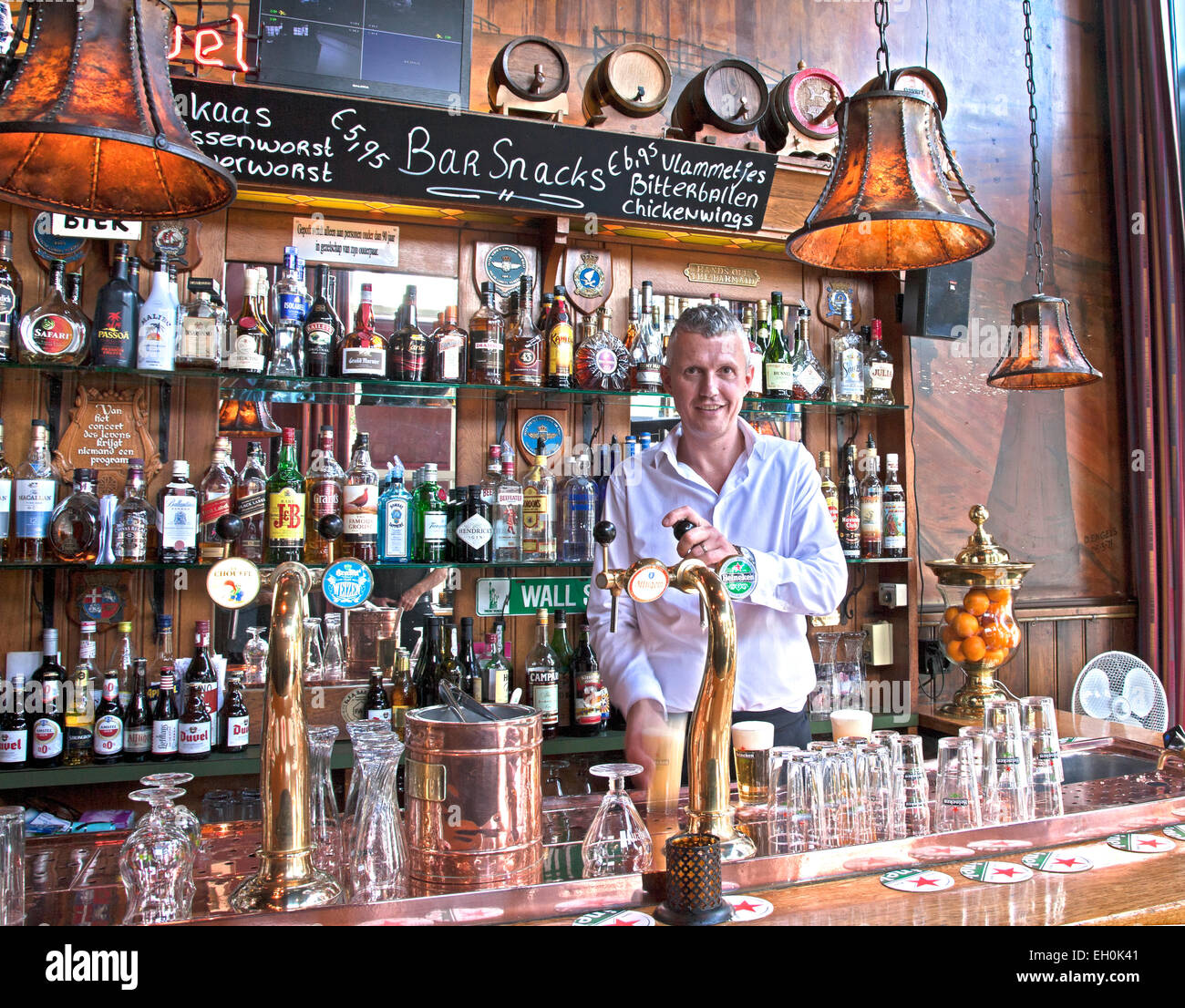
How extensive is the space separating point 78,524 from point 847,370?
251 centimetres

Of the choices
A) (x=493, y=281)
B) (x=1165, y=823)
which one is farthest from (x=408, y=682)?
(x=1165, y=823)

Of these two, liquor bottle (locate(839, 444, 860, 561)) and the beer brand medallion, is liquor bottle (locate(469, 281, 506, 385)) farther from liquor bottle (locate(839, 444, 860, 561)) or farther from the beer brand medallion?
the beer brand medallion

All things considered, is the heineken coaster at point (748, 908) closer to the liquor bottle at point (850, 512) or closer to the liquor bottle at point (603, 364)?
the liquor bottle at point (603, 364)

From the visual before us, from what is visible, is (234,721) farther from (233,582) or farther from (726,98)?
(726,98)

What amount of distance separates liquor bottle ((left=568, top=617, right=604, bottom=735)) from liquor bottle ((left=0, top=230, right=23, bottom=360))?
178 centimetres

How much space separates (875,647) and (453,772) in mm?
2596

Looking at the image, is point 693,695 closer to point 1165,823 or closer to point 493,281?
point 1165,823

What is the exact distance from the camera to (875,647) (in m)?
3.38

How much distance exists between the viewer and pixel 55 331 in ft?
8.21

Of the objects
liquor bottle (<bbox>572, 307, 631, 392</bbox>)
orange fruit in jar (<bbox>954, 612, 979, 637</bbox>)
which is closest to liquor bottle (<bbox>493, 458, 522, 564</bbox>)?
liquor bottle (<bbox>572, 307, 631, 392</bbox>)

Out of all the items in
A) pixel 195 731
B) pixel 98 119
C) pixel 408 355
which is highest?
pixel 408 355

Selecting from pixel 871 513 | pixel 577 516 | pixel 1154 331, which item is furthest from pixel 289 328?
pixel 1154 331

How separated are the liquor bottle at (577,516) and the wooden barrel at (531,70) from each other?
46.9 inches

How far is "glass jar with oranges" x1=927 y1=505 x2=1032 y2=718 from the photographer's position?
9.72ft
